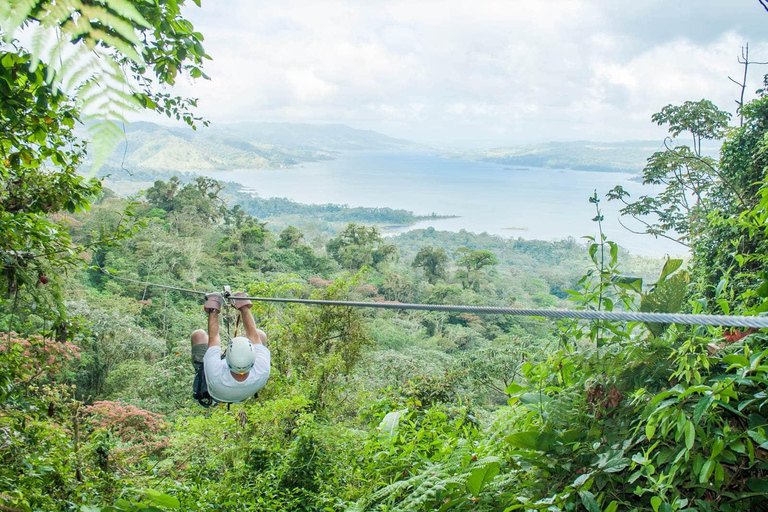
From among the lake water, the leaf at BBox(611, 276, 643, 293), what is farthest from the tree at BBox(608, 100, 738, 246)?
the lake water

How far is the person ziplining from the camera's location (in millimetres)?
2473

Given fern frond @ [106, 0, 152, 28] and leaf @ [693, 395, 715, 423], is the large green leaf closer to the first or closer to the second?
leaf @ [693, 395, 715, 423]

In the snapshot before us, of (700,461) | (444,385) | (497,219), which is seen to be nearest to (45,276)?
(700,461)

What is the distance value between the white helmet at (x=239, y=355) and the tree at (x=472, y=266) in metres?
20.8

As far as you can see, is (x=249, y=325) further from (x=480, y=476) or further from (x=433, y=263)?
(x=433, y=263)

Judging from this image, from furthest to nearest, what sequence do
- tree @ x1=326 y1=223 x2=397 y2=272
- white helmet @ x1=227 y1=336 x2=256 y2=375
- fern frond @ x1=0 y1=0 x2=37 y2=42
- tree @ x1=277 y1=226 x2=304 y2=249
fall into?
tree @ x1=326 y1=223 x2=397 y2=272 < tree @ x1=277 y1=226 x2=304 y2=249 < white helmet @ x1=227 y1=336 x2=256 y2=375 < fern frond @ x1=0 y1=0 x2=37 y2=42

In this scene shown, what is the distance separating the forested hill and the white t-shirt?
25.4 metres

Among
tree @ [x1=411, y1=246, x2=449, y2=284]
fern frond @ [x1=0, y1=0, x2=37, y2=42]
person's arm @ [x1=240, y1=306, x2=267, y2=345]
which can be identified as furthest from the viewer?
tree @ [x1=411, y1=246, x2=449, y2=284]

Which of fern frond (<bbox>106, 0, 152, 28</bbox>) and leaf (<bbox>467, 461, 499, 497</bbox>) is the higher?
fern frond (<bbox>106, 0, 152, 28</bbox>)

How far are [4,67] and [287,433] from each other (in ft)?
14.1

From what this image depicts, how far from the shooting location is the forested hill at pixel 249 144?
32219mm

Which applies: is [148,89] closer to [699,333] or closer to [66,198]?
[66,198]

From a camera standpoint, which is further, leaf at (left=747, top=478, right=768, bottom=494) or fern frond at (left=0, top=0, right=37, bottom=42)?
leaf at (left=747, top=478, right=768, bottom=494)

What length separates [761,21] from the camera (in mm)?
21812
